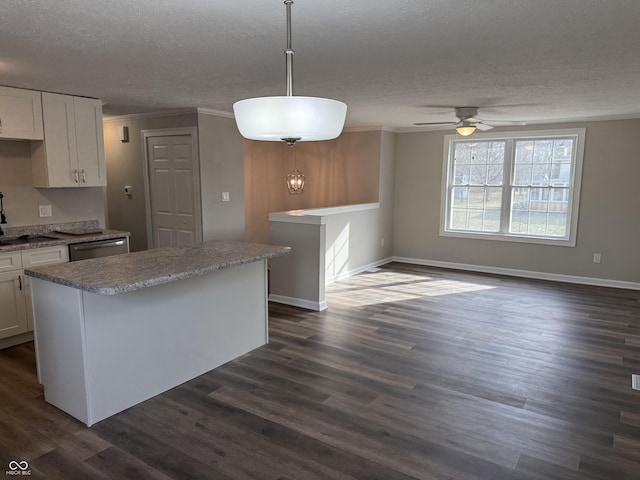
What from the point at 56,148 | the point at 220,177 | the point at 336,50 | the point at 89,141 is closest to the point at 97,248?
the point at 56,148

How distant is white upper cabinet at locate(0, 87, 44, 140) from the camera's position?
3.82 meters

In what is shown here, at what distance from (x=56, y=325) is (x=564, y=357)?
12.5ft

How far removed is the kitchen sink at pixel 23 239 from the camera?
12.6 ft

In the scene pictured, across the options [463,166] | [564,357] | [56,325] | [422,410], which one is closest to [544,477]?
[422,410]

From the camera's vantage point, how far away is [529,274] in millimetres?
6500

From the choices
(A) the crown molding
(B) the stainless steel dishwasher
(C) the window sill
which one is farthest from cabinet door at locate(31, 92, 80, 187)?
(C) the window sill

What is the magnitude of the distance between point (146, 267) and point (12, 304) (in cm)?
178

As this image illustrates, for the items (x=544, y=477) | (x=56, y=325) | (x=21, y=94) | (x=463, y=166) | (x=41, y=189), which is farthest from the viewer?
(x=463, y=166)

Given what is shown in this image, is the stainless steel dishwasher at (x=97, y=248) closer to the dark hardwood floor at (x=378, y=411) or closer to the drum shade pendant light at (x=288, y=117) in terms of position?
the dark hardwood floor at (x=378, y=411)

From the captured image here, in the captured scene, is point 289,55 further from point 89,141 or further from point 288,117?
point 89,141

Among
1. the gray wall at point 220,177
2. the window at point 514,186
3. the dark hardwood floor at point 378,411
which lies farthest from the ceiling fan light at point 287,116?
the window at point 514,186

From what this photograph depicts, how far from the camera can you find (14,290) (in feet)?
12.1

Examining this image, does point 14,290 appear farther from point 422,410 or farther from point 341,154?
point 341,154

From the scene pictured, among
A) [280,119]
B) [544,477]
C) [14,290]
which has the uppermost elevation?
[280,119]
